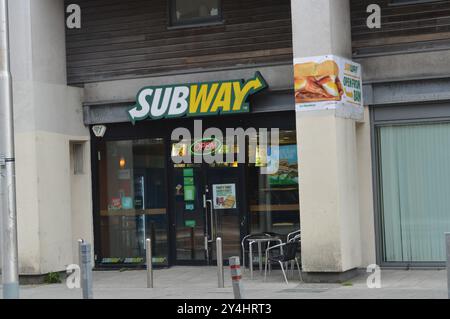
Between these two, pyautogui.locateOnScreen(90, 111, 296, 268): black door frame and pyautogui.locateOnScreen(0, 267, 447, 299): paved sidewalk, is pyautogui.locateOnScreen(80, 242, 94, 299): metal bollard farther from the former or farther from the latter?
pyautogui.locateOnScreen(90, 111, 296, 268): black door frame

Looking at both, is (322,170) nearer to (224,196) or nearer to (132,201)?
(224,196)

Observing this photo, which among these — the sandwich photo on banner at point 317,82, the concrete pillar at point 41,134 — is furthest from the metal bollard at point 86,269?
the concrete pillar at point 41,134

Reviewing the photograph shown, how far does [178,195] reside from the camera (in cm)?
1900

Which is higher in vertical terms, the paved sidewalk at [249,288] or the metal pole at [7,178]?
the metal pole at [7,178]

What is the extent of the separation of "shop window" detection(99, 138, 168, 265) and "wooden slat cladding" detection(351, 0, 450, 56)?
16.2 ft

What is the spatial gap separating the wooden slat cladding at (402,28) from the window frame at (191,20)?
2.83m

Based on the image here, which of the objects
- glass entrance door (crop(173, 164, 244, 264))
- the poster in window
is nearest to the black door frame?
glass entrance door (crop(173, 164, 244, 264))

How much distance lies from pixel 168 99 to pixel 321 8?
422 cm

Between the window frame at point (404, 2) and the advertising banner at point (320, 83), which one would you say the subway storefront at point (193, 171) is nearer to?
the advertising banner at point (320, 83)

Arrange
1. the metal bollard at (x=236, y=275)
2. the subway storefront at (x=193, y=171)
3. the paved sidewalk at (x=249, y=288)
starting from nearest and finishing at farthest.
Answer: the metal bollard at (x=236, y=275), the paved sidewalk at (x=249, y=288), the subway storefront at (x=193, y=171)

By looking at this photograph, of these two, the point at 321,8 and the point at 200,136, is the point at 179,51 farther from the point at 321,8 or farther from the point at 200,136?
the point at 321,8

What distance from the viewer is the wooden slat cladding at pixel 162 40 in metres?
17.7

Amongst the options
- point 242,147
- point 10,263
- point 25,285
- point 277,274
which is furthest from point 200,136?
point 10,263
